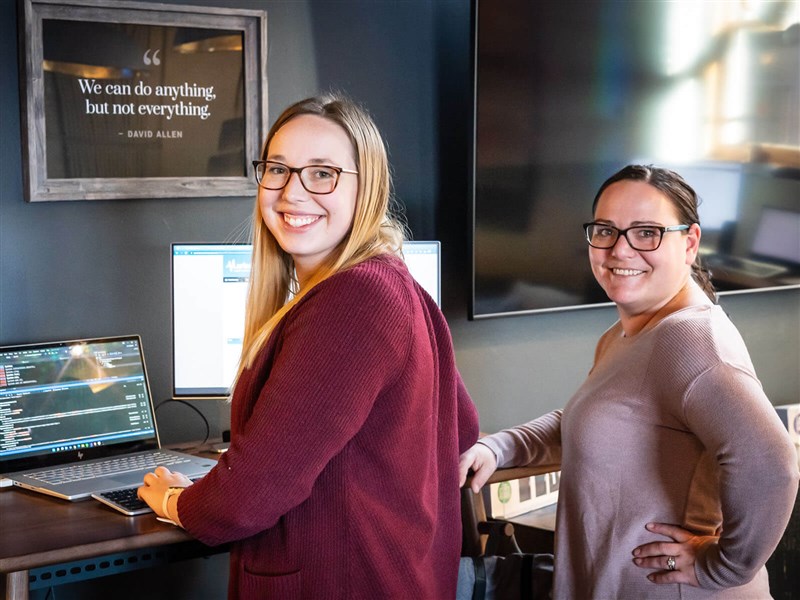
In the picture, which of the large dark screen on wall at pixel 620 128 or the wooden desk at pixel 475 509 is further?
the large dark screen on wall at pixel 620 128

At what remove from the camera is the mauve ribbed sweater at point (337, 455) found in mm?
1468

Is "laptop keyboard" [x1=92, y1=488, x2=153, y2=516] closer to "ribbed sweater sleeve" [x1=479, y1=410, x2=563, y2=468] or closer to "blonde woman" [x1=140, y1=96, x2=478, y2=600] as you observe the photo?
"blonde woman" [x1=140, y1=96, x2=478, y2=600]

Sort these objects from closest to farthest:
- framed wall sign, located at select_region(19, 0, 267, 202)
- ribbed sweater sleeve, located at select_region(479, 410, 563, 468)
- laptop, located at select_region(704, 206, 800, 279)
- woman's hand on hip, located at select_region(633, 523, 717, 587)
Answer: woman's hand on hip, located at select_region(633, 523, 717, 587) → ribbed sweater sleeve, located at select_region(479, 410, 563, 468) → framed wall sign, located at select_region(19, 0, 267, 202) → laptop, located at select_region(704, 206, 800, 279)

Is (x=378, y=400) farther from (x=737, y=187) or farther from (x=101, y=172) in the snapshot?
(x=737, y=187)

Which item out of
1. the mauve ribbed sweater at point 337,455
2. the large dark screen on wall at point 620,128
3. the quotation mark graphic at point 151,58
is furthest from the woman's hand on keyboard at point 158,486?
the large dark screen on wall at point 620,128

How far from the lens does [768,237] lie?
3.58 m

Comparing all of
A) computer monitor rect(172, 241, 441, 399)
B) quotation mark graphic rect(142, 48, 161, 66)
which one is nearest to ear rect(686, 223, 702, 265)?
computer monitor rect(172, 241, 441, 399)

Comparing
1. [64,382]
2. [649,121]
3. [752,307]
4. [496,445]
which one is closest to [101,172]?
[64,382]

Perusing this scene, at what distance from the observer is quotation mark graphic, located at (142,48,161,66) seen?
2.52 meters

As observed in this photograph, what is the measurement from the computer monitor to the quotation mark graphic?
49 centimetres

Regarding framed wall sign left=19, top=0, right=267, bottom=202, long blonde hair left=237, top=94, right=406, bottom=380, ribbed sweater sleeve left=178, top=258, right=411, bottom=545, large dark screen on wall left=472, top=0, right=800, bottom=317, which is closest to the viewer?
ribbed sweater sleeve left=178, top=258, right=411, bottom=545

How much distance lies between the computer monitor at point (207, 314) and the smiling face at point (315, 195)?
2.50ft

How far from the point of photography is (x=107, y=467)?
7.19ft

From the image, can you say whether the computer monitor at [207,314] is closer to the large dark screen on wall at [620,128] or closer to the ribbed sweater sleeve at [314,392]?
the large dark screen on wall at [620,128]
